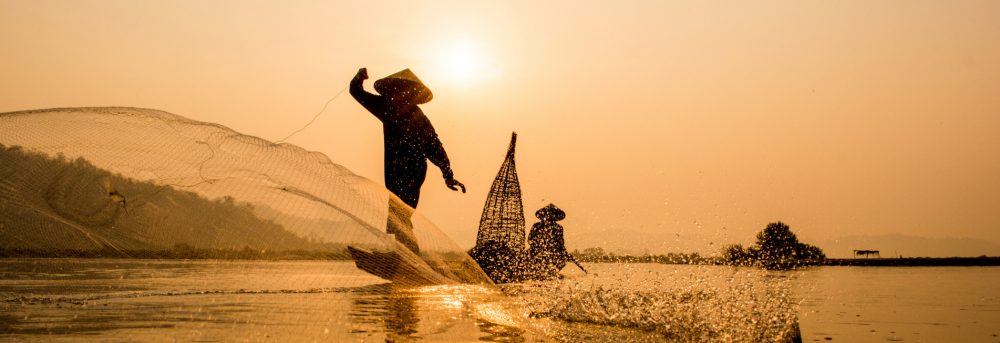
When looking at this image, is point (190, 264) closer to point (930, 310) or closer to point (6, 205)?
point (6, 205)

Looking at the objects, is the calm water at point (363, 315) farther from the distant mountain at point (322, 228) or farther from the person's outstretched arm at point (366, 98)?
the person's outstretched arm at point (366, 98)

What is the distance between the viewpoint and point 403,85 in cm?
988

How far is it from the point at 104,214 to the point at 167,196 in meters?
0.39

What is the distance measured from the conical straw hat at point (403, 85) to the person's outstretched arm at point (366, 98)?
25 centimetres

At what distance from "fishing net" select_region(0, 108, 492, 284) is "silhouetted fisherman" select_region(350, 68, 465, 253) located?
3.14m

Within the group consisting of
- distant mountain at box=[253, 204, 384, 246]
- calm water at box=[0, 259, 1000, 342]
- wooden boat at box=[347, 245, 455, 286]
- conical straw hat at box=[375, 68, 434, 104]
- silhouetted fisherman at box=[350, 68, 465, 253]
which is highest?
conical straw hat at box=[375, 68, 434, 104]

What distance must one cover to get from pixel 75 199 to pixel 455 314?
111 inches

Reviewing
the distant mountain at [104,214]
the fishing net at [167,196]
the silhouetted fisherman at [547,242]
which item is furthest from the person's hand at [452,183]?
the silhouetted fisherman at [547,242]

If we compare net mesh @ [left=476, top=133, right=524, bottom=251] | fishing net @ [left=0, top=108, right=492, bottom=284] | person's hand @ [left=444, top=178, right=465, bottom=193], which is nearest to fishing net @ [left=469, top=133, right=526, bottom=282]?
net mesh @ [left=476, top=133, right=524, bottom=251]

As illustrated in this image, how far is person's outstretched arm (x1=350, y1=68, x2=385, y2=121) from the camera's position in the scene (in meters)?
9.48

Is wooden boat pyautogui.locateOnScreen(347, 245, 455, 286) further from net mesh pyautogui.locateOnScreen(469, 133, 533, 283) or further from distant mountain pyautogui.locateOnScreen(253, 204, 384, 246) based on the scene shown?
net mesh pyautogui.locateOnScreen(469, 133, 533, 283)

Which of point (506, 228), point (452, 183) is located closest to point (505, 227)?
point (506, 228)

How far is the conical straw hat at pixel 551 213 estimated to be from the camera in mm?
18125

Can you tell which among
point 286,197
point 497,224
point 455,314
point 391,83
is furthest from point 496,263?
point 286,197
